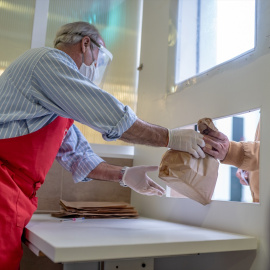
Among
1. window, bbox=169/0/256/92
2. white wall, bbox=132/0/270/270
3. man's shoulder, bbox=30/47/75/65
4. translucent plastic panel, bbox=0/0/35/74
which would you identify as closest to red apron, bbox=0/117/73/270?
man's shoulder, bbox=30/47/75/65

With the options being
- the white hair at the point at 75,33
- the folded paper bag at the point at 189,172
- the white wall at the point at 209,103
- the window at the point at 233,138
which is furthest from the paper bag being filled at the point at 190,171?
the white hair at the point at 75,33

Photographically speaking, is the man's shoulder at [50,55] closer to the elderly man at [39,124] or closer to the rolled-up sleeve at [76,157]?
the elderly man at [39,124]

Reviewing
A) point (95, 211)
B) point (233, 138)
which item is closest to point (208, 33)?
point (233, 138)

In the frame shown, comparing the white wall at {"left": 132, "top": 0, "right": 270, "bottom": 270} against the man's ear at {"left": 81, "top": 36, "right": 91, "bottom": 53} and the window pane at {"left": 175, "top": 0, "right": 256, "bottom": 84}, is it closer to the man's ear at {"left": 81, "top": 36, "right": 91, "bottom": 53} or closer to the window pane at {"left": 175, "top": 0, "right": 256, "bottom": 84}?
the window pane at {"left": 175, "top": 0, "right": 256, "bottom": 84}

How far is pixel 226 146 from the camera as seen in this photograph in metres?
1.31

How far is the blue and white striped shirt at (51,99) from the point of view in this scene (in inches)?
42.7

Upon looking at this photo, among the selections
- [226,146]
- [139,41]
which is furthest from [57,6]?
[226,146]

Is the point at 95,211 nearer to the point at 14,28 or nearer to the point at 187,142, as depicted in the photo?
the point at 187,142

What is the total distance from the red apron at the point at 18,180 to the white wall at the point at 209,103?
2.01 ft

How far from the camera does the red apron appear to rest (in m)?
1.08

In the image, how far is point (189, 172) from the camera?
120 cm

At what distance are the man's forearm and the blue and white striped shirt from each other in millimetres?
37

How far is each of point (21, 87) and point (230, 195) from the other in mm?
1314

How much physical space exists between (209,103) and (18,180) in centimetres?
79
